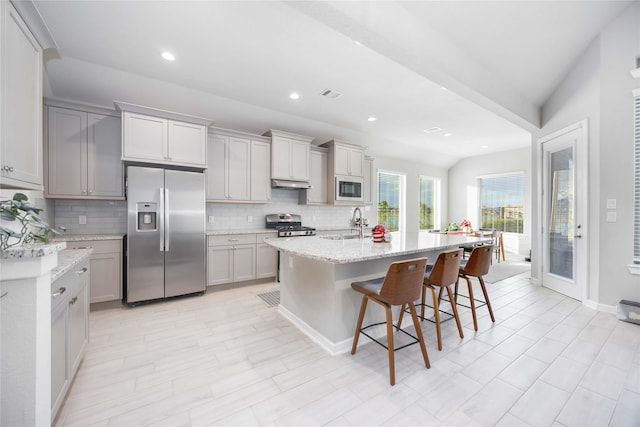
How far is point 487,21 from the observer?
99.7 inches

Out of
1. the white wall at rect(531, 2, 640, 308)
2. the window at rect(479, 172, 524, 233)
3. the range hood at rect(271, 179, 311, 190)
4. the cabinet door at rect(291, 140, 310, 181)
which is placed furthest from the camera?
the window at rect(479, 172, 524, 233)

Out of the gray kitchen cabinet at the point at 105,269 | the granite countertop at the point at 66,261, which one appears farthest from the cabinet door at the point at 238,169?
the granite countertop at the point at 66,261

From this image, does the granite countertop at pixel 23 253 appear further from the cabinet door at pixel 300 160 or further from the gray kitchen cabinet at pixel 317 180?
the gray kitchen cabinet at pixel 317 180

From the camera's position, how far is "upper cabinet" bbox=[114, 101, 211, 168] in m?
3.17

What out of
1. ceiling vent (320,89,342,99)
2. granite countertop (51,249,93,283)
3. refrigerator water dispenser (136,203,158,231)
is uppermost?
ceiling vent (320,89,342,99)

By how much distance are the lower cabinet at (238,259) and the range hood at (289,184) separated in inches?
36.9

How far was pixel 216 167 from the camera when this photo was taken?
13.3 ft

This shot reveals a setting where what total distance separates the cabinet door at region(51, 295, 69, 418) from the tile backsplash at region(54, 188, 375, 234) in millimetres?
2370

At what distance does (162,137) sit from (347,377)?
349 centimetres

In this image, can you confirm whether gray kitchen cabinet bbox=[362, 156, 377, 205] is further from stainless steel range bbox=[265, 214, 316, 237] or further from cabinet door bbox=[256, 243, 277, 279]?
cabinet door bbox=[256, 243, 277, 279]

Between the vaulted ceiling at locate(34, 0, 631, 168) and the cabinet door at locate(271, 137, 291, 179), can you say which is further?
the cabinet door at locate(271, 137, 291, 179)

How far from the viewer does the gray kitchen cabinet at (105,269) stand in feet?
10.1

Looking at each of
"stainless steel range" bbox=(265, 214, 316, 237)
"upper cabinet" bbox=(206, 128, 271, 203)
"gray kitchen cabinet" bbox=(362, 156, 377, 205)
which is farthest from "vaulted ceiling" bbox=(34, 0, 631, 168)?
"stainless steel range" bbox=(265, 214, 316, 237)

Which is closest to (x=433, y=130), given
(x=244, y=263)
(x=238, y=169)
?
(x=238, y=169)
